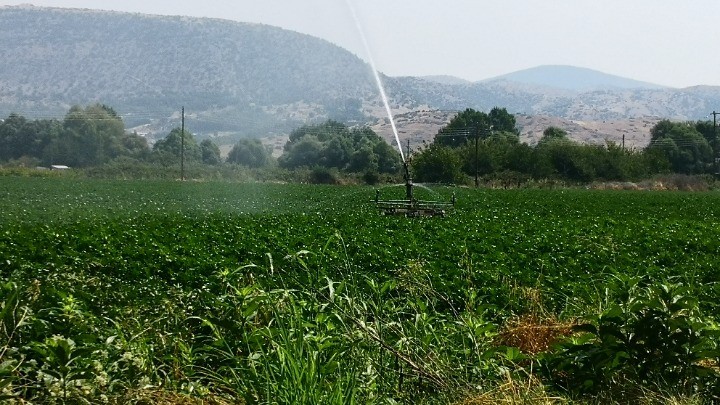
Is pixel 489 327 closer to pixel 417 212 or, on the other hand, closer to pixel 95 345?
pixel 95 345

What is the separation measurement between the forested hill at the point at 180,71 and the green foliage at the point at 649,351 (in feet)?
433

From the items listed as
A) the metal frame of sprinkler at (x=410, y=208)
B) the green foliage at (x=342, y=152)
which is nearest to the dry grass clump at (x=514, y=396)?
the metal frame of sprinkler at (x=410, y=208)

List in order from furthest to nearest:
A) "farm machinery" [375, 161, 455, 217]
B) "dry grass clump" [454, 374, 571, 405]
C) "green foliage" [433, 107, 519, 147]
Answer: "green foliage" [433, 107, 519, 147] → "farm machinery" [375, 161, 455, 217] → "dry grass clump" [454, 374, 571, 405]

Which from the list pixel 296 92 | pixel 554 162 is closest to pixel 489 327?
pixel 554 162

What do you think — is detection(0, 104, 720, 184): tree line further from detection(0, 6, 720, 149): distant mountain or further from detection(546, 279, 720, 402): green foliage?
detection(546, 279, 720, 402): green foliage

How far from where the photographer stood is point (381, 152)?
3519 inches

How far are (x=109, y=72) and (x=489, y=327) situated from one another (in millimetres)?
185551

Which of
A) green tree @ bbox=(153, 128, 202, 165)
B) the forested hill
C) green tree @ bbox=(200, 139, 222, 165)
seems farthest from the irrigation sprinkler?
the forested hill

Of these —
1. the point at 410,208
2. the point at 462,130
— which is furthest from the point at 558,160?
the point at 410,208

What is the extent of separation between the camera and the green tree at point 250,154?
10081 centimetres

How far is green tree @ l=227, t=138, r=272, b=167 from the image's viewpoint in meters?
101

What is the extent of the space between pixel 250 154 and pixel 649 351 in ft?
327

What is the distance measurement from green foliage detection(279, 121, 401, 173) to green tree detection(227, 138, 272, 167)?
124 inches

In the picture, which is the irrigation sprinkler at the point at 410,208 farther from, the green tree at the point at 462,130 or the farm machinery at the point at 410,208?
the green tree at the point at 462,130
